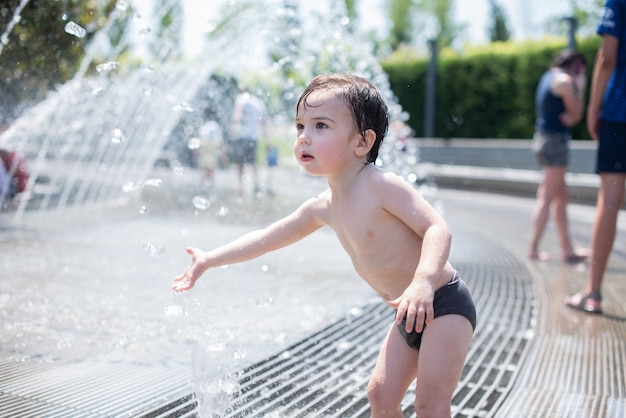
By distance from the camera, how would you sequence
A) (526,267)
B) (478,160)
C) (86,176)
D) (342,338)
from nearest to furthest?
1. (342,338)
2. (526,267)
3. (86,176)
4. (478,160)

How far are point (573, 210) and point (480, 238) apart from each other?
2.54 m

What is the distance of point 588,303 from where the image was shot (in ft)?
10.9

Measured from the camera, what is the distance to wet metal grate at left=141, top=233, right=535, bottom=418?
2039mm

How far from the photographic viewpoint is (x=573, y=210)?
7.60 m

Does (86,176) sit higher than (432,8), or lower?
lower

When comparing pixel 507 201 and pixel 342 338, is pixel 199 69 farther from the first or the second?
pixel 342 338

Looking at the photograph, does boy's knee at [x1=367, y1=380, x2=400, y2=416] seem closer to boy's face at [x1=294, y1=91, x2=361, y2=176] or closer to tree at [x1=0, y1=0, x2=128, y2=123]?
boy's face at [x1=294, y1=91, x2=361, y2=176]

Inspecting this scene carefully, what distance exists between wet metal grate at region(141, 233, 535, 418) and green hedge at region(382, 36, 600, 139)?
12.3 meters

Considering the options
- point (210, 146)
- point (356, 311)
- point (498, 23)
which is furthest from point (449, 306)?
point (498, 23)

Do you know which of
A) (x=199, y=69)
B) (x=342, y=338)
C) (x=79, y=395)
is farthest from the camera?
(x=199, y=69)

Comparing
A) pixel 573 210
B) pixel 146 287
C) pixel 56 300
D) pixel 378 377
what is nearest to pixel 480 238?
pixel 573 210

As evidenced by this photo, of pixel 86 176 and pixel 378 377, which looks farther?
pixel 86 176

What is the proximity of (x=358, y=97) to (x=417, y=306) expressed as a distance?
0.57 metres

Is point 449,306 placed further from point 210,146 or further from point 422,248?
point 210,146
